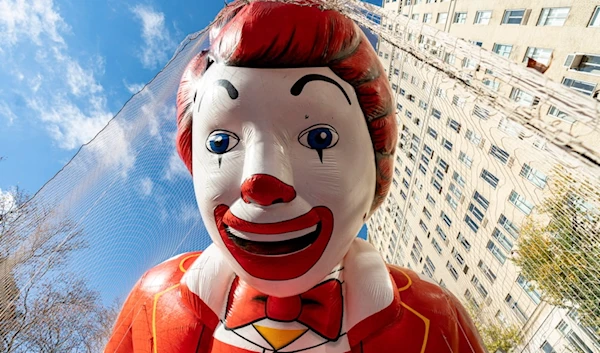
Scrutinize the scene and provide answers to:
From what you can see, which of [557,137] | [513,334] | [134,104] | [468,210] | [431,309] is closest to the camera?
[557,137]

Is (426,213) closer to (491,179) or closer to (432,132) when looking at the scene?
(432,132)

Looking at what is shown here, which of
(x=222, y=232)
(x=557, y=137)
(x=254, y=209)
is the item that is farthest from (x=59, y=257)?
(x=557, y=137)

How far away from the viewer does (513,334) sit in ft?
15.5

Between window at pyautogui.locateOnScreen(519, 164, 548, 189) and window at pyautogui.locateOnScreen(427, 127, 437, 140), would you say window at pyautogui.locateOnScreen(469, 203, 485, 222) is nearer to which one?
window at pyautogui.locateOnScreen(427, 127, 437, 140)

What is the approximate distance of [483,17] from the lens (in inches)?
278

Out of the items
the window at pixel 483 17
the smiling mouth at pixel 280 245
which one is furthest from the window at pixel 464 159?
the smiling mouth at pixel 280 245

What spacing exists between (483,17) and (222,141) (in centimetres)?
835

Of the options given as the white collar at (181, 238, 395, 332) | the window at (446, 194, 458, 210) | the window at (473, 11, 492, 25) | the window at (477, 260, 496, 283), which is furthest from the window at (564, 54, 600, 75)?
the white collar at (181, 238, 395, 332)

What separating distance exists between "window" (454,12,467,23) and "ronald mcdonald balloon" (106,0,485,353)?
27.5 feet

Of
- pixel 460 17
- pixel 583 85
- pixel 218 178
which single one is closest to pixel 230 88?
pixel 218 178

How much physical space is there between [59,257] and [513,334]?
5963mm

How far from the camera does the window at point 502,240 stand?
4.99m

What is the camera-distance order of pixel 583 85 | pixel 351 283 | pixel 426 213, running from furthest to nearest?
1. pixel 426 213
2. pixel 583 85
3. pixel 351 283

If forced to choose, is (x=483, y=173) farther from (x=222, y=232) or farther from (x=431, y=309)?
(x=222, y=232)
